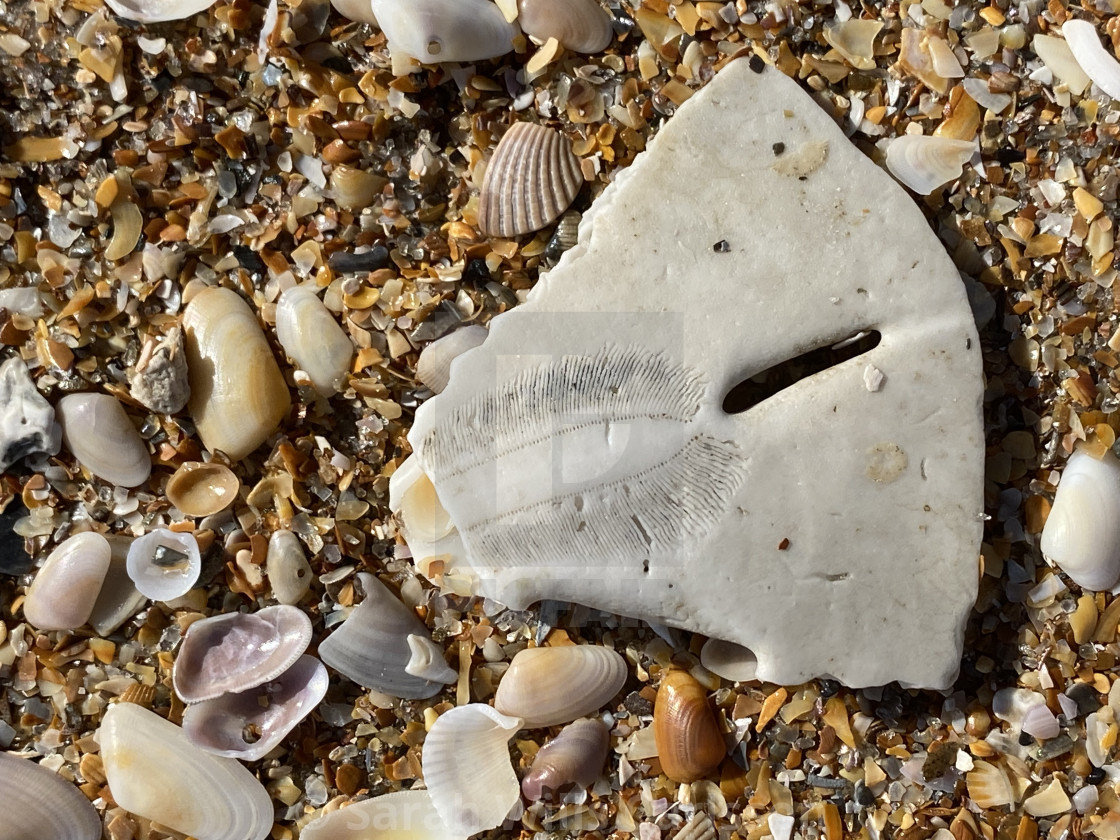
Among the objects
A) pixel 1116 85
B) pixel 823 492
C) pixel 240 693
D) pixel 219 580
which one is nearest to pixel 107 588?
pixel 219 580

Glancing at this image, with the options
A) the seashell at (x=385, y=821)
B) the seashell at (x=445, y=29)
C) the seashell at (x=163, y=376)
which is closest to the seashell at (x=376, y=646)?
the seashell at (x=385, y=821)

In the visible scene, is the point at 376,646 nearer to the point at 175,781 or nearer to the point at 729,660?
the point at 175,781

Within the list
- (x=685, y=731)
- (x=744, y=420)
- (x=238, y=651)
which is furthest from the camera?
(x=238, y=651)

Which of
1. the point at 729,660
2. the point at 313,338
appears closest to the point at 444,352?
the point at 313,338

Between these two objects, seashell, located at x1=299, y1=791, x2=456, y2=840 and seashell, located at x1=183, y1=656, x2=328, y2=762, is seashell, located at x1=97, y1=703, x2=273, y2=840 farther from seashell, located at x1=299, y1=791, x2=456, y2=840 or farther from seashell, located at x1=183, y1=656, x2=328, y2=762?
seashell, located at x1=299, y1=791, x2=456, y2=840

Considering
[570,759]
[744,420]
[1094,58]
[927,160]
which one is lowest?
[570,759]

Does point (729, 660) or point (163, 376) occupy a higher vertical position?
point (163, 376)

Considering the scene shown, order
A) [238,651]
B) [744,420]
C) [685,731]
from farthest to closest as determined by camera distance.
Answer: [238,651] < [685,731] < [744,420]
